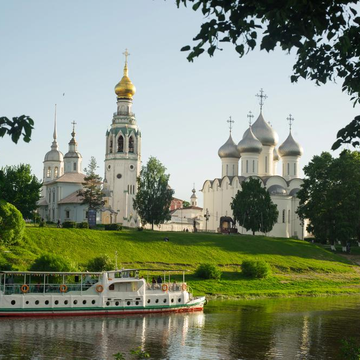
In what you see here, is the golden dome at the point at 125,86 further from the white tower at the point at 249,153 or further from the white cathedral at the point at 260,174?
the white tower at the point at 249,153

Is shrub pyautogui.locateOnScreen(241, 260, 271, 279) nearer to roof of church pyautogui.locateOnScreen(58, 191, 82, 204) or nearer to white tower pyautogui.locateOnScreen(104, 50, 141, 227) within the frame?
roof of church pyautogui.locateOnScreen(58, 191, 82, 204)

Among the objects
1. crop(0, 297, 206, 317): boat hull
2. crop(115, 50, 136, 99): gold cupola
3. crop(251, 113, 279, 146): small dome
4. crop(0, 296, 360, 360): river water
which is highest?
crop(115, 50, 136, 99): gold cupola

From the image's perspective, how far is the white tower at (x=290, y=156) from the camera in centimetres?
9906

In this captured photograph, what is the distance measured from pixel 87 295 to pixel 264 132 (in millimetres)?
61563

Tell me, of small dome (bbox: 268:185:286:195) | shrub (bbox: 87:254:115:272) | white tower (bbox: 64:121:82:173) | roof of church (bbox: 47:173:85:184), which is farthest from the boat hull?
white tower (bbox: 64:121:82:173)

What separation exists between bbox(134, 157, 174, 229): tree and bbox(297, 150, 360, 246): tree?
53.0 feet

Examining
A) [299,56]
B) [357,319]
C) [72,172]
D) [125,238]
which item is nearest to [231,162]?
[72,172]

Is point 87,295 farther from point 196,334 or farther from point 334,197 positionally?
point 334,197

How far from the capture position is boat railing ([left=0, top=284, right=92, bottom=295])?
4047cm

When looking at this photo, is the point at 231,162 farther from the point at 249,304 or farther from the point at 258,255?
the point at 249,304

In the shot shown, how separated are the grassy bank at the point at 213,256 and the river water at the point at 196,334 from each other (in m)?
10.6

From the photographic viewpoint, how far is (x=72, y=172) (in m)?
100

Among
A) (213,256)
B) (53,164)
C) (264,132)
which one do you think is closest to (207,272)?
(213,256)

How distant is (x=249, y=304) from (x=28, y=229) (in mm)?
22363
